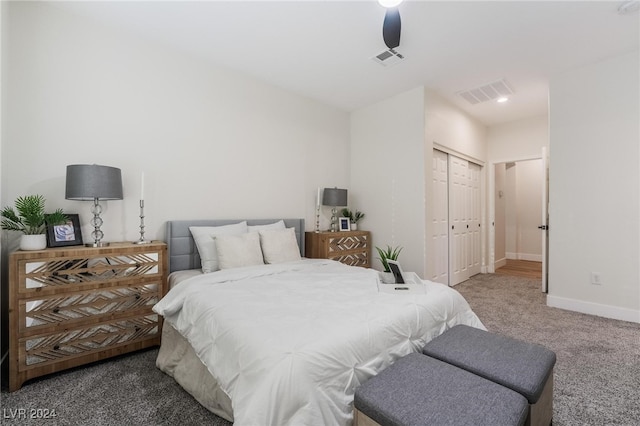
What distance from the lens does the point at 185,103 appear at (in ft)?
9.47

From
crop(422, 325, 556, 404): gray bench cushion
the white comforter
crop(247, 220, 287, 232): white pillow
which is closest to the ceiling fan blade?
the white comforter

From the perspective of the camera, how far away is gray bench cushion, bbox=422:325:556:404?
1173mm

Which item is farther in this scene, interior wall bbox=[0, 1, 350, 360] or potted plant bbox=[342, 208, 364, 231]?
potted plant bbox=[342, 208, 364, 231]

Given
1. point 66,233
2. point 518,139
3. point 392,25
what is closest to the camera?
point 392,25

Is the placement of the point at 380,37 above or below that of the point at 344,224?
above

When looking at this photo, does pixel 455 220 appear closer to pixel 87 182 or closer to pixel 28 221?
pixel 87 182

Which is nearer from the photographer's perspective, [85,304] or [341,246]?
[85,304]

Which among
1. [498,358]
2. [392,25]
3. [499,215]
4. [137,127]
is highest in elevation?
[392,25]

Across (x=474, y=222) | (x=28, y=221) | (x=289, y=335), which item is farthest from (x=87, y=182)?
(x=474, y=222)

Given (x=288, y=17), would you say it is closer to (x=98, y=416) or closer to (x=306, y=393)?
(x=306, y=393)

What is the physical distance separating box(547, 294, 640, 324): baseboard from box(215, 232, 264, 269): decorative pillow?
134 inches

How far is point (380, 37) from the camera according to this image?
8.52ft

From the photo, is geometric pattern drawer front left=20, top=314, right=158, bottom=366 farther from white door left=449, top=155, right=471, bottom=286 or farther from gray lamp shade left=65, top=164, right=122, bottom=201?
white door left=449, top=155, right=471, bottom=286

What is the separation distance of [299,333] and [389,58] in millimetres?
2861
